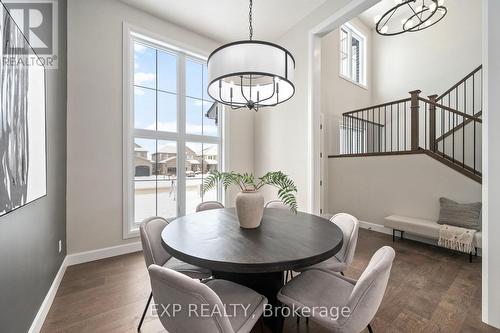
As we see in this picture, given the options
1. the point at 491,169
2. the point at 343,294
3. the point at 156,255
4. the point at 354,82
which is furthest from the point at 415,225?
the point at 354,82

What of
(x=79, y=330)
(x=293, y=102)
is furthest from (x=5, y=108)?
(x=293, y=102)

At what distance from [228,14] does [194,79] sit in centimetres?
108

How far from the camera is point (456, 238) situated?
278 centimetres

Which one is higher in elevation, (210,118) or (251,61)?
(210,118)

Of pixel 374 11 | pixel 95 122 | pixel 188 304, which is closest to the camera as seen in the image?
pixel 188 304

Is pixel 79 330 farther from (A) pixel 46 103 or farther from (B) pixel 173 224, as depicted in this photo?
(A) pixel 46 103

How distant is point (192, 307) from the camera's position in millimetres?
839

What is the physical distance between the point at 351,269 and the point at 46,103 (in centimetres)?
338

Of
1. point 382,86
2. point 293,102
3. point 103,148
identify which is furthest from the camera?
point 382,86

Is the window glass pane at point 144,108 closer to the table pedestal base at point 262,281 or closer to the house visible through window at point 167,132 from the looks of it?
the house visible through window at point 167,132

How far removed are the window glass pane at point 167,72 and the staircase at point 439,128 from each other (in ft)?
11.5

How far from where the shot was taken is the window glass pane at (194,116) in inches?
140

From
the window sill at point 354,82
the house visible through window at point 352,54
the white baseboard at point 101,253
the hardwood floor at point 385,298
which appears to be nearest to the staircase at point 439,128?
the window sill at point 354,82

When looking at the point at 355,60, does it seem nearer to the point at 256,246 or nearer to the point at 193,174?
the point at 193,174
